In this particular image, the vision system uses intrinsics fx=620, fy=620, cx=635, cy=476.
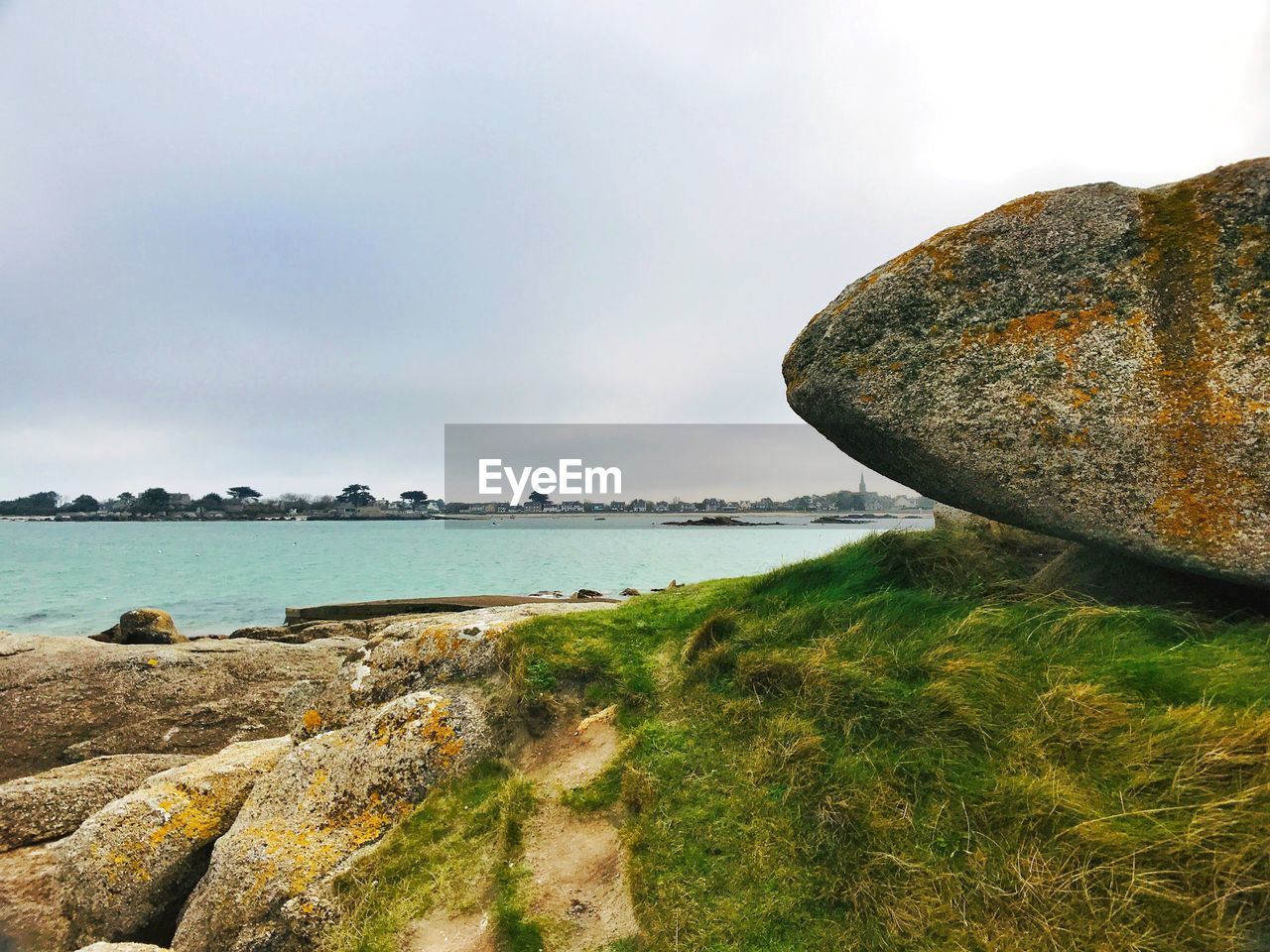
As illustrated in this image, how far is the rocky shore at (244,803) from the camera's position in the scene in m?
5.71

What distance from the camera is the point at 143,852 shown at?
661cm

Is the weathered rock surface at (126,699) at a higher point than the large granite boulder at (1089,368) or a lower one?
lower

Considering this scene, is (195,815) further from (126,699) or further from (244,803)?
(126,699)

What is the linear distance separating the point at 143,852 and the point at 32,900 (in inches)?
84.4

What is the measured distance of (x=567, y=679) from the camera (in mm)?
7238

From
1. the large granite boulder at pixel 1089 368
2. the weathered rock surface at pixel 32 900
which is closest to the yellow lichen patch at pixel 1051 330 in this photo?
the large granite boulder at pixel 1089 368

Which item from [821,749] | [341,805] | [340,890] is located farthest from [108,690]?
[821,749]

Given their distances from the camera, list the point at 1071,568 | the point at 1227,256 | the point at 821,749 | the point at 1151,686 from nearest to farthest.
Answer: the point at 1151,686 < the point at 821,749 < the point at 1227,256 < the point at 1071,568

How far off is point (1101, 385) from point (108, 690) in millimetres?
15861

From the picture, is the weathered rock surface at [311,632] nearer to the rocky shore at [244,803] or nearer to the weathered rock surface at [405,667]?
the rocky shore at [244,803]

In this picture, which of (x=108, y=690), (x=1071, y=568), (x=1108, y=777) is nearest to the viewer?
(x=1108, y=777)

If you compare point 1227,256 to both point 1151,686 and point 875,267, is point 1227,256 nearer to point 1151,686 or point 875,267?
point 875,267

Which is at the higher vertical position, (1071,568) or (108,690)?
(1071,568)

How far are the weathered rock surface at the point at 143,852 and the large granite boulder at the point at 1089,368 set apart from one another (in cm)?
771
